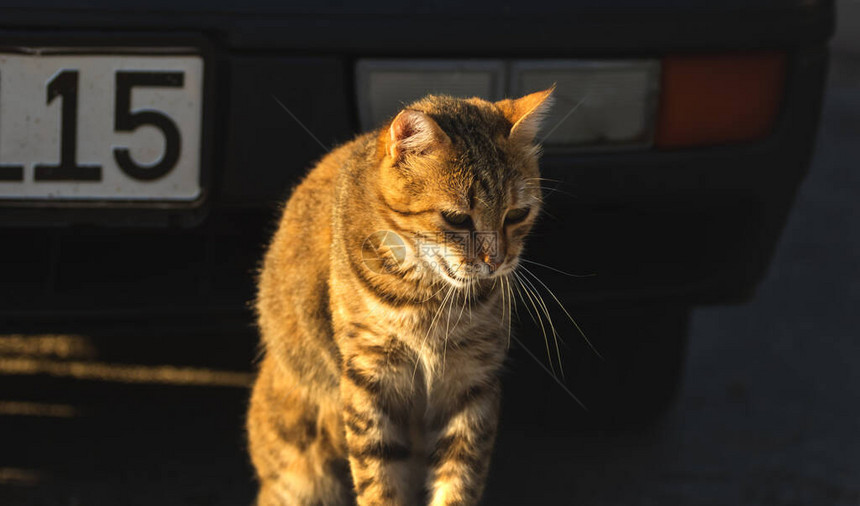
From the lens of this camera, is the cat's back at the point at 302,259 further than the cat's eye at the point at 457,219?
Yes

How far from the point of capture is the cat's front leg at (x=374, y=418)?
80.7 inches

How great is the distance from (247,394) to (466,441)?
1.16 m

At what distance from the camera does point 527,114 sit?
1.90 meters

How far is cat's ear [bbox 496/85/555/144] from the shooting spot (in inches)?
74.7

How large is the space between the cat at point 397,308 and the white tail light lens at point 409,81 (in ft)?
0.26

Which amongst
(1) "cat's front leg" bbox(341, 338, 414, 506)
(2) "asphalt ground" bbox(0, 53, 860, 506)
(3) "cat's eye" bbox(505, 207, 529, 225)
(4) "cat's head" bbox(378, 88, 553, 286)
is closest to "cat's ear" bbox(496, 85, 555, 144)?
(4) "cat's head" bbox(378, 88, 553, 286)

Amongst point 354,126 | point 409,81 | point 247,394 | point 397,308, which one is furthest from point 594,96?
point 247,394

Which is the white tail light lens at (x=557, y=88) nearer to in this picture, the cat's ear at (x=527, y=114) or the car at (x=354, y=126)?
the car at (x=354, y=126)

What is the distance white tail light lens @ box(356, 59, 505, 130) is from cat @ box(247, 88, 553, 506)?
0.08 meters

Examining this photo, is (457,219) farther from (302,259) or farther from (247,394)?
(247,394)

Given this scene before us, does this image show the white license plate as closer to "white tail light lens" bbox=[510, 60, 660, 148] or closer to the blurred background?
the blurred background

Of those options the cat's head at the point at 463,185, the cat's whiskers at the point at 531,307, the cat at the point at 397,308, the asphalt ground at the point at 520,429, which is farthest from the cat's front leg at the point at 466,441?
the asphalt ground at the point at 520,429

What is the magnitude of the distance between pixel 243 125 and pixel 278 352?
479mm

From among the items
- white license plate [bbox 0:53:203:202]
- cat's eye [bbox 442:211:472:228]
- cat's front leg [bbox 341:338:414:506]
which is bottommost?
cat's front leg [bbox 341:338:414:506]
